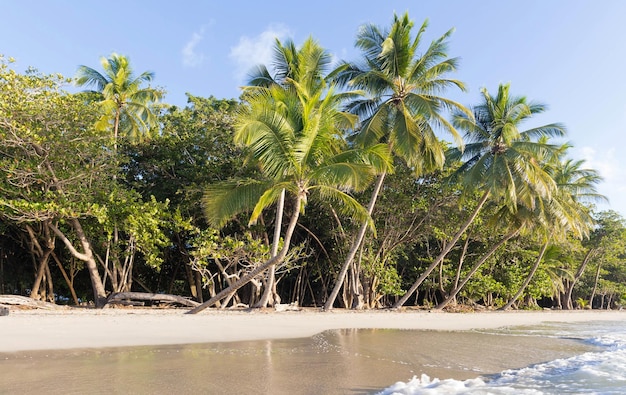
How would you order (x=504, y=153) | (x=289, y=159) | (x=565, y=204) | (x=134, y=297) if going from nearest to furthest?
(x=289, y=159) → (x=134, y=297) → (x=504, y=153) → (x=565, y=204)

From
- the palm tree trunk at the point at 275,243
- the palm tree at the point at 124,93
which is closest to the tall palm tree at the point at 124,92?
the palm tree at the point at 124,93

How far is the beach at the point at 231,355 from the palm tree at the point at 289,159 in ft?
9.84

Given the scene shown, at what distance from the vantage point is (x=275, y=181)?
35.0ft

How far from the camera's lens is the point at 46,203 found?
427 inches

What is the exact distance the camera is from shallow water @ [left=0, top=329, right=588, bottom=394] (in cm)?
381

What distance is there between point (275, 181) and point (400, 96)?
615 centimetres

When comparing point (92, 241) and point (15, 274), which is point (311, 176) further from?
point (15, 274)

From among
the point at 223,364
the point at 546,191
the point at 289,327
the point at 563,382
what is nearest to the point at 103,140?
the point at 289,327

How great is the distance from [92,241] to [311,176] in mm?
8275

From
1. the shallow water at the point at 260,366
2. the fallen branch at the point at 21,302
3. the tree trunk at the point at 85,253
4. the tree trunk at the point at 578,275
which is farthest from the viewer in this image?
the tree trunk at the point at 578,275

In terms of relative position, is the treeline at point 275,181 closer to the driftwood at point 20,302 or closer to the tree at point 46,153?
the tree at point 46,153

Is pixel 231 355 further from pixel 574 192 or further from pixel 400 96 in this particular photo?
pixel 574 192

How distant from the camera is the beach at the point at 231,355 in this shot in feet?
13.0

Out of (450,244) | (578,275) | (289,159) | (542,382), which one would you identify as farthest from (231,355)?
(578,275)
